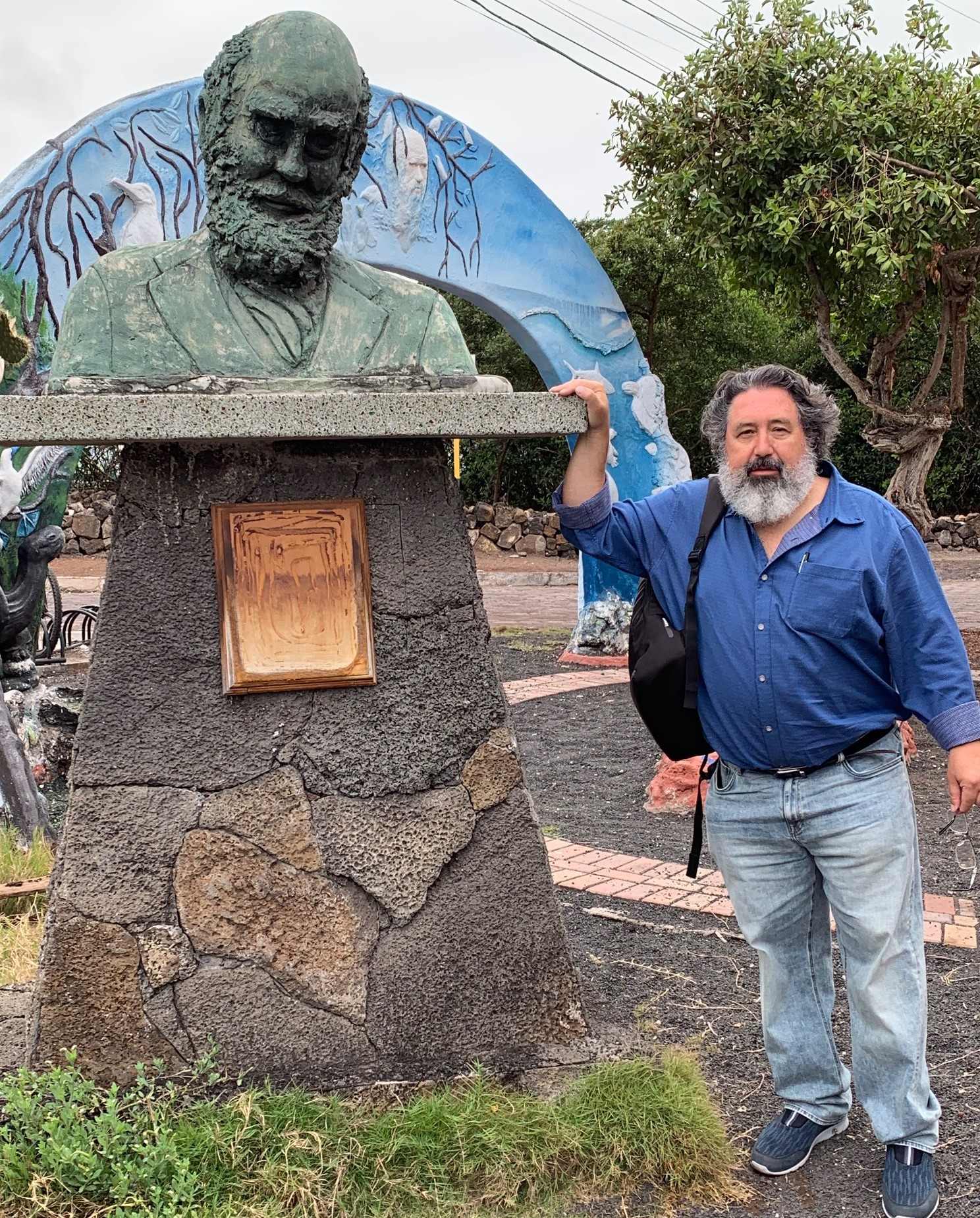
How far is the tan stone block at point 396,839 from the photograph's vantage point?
8.65ft

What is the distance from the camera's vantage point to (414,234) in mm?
8570

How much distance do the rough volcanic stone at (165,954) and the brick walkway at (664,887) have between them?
5.93ft

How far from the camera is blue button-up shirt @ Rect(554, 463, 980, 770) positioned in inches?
94.0

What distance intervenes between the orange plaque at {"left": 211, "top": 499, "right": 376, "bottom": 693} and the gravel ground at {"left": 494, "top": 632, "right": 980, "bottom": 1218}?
3.61ft

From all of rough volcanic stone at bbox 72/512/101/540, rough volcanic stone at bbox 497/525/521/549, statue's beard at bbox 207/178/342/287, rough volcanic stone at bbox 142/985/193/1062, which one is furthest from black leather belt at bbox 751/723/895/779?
rough volcanic stone at bbox 72/512/101/540

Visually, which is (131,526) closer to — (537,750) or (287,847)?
(287,847)

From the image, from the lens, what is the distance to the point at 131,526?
255 centimetres

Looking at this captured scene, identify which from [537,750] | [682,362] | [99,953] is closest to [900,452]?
[537,750]

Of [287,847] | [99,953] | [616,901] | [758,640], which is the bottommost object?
[616,901]

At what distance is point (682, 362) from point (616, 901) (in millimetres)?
15672

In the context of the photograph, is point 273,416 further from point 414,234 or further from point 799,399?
point 414,234

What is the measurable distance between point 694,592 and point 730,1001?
1.44 m

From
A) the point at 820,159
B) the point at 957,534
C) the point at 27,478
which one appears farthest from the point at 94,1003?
the point at 957,534

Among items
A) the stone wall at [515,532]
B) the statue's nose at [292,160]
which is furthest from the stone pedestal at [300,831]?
the stone wall at [515,532]
